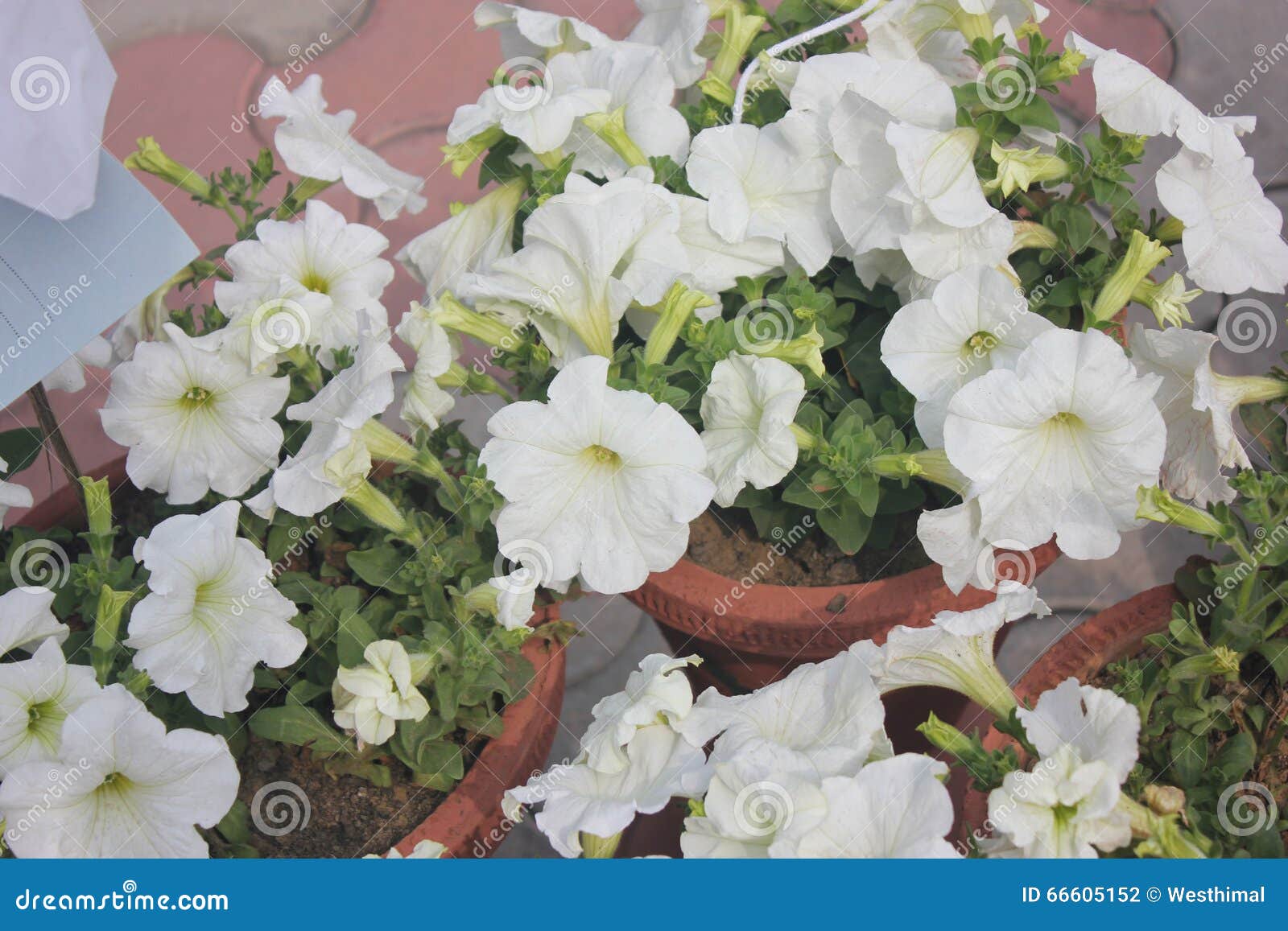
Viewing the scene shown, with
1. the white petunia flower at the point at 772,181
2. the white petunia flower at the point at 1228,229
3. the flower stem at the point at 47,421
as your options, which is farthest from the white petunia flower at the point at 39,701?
the white petunia flower at the point at 1228,229

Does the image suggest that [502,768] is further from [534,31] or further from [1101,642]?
[534,31]

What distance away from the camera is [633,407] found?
115cm

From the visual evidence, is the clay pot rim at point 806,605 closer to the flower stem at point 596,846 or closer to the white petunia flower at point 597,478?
the white petunia flower at point 597,478

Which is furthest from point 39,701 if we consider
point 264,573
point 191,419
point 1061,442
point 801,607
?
point 1061,442

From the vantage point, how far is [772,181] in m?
1.37

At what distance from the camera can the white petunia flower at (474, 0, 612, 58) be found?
142 centimetres

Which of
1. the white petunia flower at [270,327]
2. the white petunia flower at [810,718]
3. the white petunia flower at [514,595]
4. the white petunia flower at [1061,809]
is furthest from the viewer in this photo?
the white petunia flower at [270,327]

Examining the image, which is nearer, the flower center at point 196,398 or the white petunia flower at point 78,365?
the flower center at point 196,398

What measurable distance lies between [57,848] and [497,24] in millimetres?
969

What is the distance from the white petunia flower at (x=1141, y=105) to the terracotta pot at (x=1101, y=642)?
458 mm

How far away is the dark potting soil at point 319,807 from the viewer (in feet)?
4.34

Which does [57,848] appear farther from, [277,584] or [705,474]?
[705,474]

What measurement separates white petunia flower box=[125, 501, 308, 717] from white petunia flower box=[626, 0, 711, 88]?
2.25 ft
